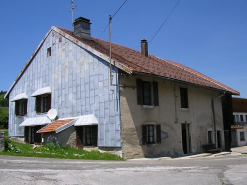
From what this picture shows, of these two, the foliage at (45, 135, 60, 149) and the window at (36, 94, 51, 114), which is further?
the window at (36, 94, 51, 114)

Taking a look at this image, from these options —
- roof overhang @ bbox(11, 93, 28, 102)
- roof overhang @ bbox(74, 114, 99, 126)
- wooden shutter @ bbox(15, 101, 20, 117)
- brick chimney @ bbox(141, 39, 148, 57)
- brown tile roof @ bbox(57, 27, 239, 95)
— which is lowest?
roof overhang @ bbox(74, 114, 99, 126)

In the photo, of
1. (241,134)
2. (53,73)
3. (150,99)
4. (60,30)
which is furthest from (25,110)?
(241,134)

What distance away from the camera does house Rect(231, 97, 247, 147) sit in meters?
30.6

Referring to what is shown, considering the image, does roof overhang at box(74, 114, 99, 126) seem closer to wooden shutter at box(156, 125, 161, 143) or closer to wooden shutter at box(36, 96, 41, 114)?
wooden shutter at box(156, 125, 161, 143)

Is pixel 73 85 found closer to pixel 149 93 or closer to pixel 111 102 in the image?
pixel 111 102

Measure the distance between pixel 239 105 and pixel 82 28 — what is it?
82.6ft

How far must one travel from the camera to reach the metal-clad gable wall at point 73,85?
14.8 meters

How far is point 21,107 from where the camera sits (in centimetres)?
2256

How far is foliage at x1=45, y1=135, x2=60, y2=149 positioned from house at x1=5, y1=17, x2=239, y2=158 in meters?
0.30

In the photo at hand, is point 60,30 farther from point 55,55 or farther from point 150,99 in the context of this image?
point 150,99

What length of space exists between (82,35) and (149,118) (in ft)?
25.2

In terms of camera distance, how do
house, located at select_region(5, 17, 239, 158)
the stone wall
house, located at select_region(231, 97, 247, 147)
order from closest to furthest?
the stone wall < house, located at select_region(5, 17, 239, 158) < house, located at select_region(231, 97, 247, 147)

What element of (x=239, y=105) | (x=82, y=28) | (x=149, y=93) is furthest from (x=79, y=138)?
(x=239, y=105)

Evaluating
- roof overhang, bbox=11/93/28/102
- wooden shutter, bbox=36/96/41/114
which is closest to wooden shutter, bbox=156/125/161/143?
wooden shutter, bbox=36/96/41/114
